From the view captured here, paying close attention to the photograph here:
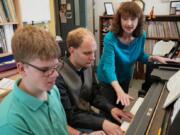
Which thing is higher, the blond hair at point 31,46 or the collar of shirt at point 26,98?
the blond hair at point 31,46

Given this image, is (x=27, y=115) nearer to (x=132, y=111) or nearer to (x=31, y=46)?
(x=31, y=46)

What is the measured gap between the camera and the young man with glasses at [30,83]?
820 millimetres

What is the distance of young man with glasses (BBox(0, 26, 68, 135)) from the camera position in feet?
2.69

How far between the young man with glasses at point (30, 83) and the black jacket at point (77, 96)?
0.37 meters

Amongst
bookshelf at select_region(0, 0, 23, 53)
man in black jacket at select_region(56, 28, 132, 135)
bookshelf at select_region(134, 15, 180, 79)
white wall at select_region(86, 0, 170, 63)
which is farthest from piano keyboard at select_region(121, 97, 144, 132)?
white wall at select_region(86, 0, 170, 63)

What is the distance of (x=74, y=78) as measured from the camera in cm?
138

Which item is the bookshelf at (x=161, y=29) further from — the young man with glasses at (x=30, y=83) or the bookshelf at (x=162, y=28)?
the young man with glasses at (x=30, y=83)

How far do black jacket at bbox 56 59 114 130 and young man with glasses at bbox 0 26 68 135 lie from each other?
0.37 m

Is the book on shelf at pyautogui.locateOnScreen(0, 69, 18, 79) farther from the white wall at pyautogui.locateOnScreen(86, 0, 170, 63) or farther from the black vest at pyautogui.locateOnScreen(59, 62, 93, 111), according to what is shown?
the white wall at pyautogui.locateOnScreen(86, 0, 170, 63)

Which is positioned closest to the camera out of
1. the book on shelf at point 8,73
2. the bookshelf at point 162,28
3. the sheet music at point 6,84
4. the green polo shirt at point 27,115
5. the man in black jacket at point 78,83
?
the green polo shirt at point 27,115

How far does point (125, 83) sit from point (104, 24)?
2.38 meters

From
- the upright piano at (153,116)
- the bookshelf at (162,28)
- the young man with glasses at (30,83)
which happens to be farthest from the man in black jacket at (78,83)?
the bookshelf at (162,28)

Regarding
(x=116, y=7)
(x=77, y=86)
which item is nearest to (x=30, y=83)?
(x=77, y=86)

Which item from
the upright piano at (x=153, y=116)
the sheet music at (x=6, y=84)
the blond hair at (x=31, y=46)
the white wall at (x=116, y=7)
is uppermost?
the white wall at (x=116, y=7)
